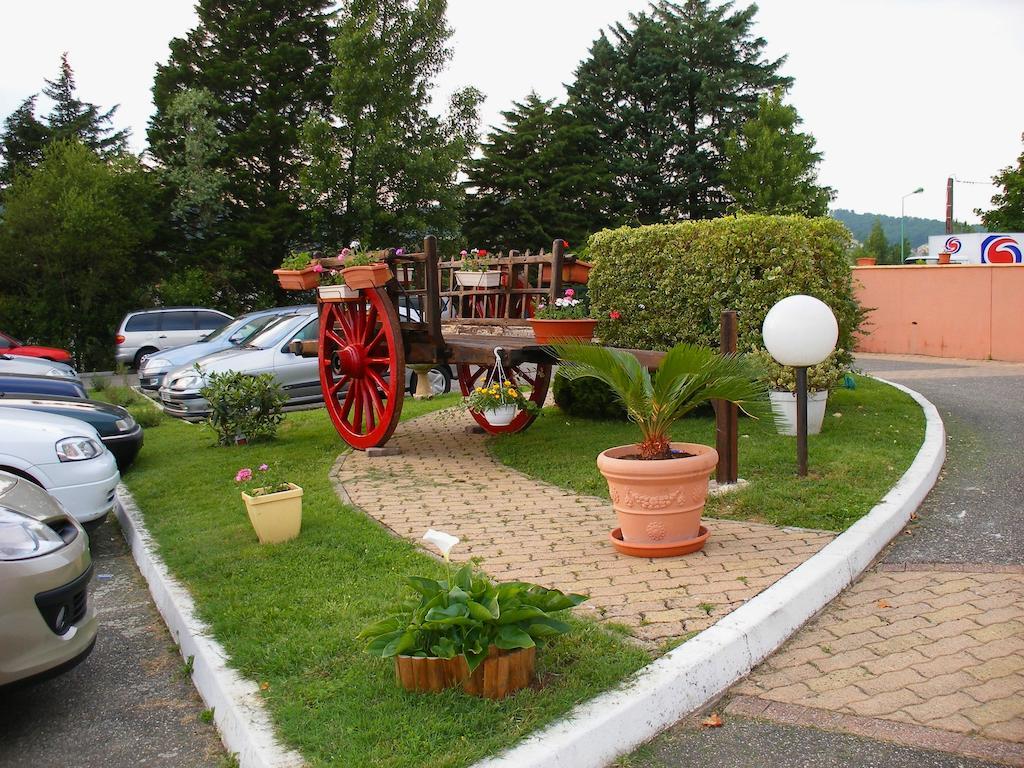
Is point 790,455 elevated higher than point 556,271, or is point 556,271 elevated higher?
point 556,271

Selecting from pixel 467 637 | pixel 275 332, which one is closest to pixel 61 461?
pixel 467 637

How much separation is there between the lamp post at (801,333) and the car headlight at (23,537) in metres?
4.56

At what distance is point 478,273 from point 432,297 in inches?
54.6

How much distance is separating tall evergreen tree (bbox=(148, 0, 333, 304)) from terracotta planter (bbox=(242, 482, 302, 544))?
2479cm

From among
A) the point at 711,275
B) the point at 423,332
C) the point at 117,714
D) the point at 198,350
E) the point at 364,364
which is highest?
the point at 711,275

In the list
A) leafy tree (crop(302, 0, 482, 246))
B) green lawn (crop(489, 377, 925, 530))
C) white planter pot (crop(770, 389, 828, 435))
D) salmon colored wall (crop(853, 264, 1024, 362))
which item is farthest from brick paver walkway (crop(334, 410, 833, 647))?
leafy tree (crop(302, 0, 482, 246))

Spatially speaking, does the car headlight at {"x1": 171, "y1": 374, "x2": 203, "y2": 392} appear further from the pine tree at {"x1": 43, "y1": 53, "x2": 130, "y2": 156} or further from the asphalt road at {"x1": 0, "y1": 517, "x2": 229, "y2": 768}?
the pine tree at {"x1": 43, "y1": 53, "x2": 130, "y2": 156}

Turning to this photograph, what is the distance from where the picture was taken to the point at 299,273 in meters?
9.38

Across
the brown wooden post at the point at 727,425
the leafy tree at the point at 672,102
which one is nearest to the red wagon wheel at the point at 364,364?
the brown wooden post at the point at 727,425

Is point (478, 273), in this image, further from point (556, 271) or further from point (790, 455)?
point (790, 455)

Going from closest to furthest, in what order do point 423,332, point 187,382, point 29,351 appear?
A: 1. point 423,332
2. point 187,382
3. point 29,351

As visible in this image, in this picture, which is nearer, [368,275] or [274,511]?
[274,511]

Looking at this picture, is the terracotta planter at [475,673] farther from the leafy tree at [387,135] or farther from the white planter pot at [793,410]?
the leafy tree at [387,135]

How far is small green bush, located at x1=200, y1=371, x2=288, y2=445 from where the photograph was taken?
31.5ft
